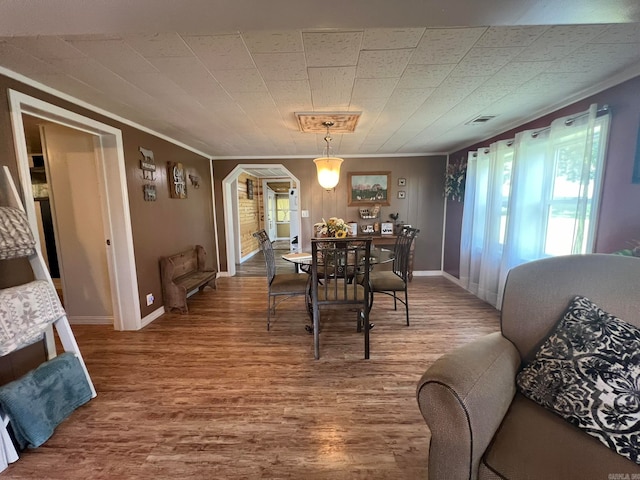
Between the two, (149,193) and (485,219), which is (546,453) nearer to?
(485,219)

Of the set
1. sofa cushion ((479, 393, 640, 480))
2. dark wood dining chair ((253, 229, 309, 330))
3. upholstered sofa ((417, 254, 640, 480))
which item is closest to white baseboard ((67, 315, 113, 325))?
dark wood dining chair ((253, 229, 309, 330))

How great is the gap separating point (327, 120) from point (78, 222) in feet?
9.50

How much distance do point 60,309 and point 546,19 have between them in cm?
298

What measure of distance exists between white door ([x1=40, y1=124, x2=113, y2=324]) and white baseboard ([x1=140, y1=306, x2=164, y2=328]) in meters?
0.38

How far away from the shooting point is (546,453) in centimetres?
83

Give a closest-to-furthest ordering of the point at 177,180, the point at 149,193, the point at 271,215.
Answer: the point at 149,193
the point at 177,180
the point at 271,215

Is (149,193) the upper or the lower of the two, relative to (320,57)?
lower

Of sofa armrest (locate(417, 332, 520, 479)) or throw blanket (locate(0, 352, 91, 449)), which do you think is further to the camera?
throw blanket (locate(0, 352, 91, 449))

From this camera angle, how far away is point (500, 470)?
0.82 meters

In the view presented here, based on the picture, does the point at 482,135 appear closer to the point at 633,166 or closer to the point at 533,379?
the point at 633,166

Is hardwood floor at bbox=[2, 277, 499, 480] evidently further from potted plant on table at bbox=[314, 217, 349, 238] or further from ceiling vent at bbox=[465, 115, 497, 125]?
ceiling vent at bbox=[465, 115, 497, 125]

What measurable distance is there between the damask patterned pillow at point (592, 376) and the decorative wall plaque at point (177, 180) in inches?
155

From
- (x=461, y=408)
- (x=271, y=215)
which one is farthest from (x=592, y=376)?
(x=271, y=215)

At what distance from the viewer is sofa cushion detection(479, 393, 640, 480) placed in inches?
30.6
